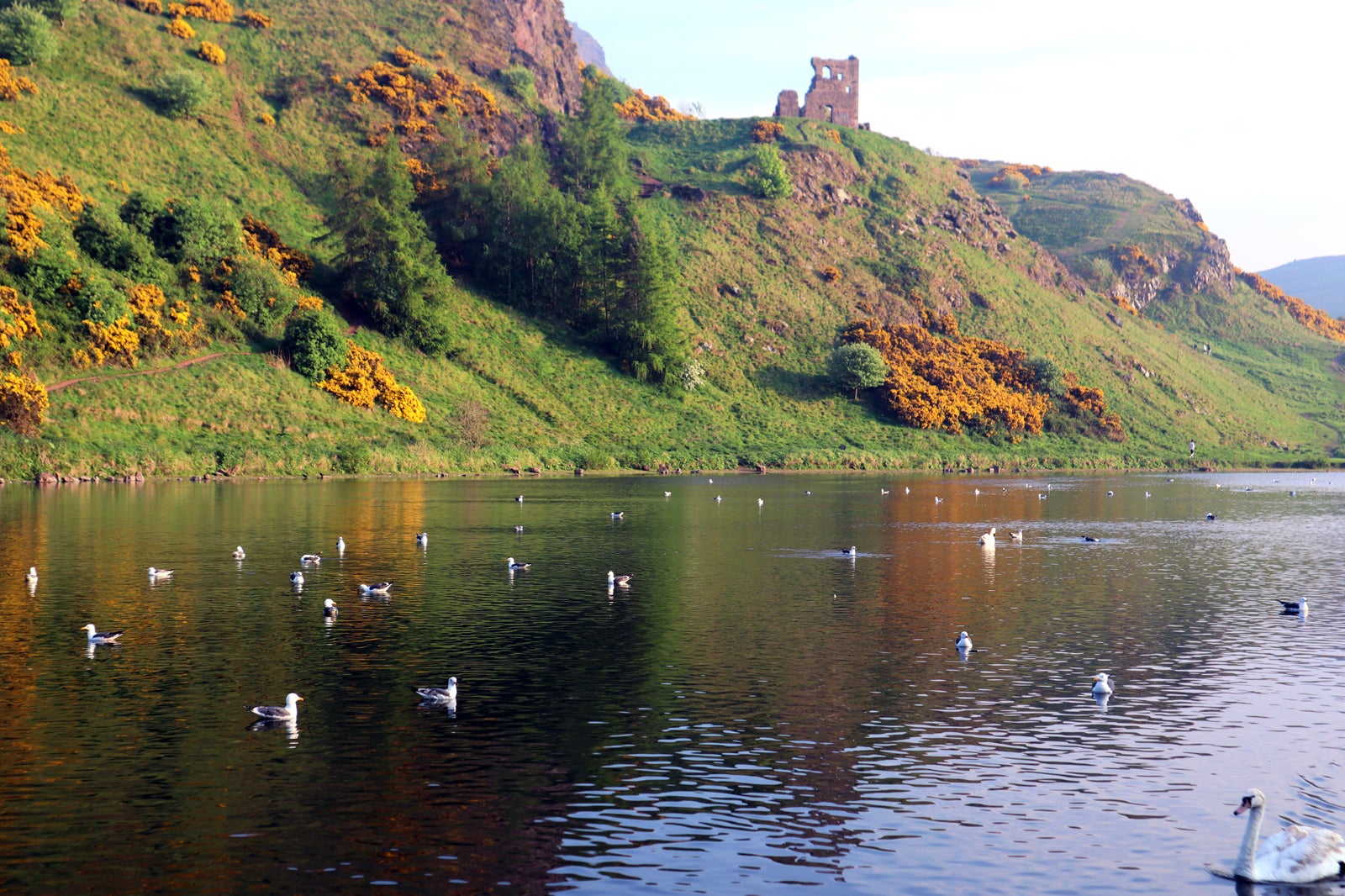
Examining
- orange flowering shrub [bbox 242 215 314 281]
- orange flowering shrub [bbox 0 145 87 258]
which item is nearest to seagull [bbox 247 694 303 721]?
orange flowering shrub [bbox 0 145 87 258]

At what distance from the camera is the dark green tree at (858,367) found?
5778 inches

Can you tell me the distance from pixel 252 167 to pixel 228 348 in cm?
4238

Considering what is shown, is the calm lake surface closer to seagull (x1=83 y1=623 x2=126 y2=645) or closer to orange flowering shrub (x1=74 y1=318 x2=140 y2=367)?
seagull (x1=83 y1=623 x2=126 y2=645)

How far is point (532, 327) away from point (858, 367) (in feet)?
146

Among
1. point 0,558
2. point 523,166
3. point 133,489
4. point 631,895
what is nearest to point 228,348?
point 133,489

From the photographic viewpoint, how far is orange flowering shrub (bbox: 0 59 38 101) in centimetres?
12188

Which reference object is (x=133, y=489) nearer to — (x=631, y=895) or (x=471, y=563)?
(x=471, y=563)

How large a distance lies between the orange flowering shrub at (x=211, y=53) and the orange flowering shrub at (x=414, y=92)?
1756cm

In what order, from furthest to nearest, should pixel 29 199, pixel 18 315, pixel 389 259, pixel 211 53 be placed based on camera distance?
pixel 211 53
pixel 389 259
pixel 29 199
pixel 18 315

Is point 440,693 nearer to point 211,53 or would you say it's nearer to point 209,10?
point 211,53

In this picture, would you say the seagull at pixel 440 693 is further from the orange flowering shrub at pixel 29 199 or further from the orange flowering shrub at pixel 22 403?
the orange flowering shrub at pixel 29 199

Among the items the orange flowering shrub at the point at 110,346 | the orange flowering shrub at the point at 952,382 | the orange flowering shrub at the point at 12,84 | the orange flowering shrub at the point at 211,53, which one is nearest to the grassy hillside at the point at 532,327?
the orange flowering shrub at the point at 110,346

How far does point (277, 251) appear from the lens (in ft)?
402

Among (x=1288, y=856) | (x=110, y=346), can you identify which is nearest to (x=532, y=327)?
(x=110, y=346)
